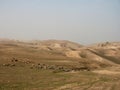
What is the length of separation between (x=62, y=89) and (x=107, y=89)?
12.4ft

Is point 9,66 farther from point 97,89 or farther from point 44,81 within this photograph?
point 97,89

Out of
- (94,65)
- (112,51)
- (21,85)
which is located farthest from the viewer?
(112,51)

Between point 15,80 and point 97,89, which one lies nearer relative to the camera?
point 97,89

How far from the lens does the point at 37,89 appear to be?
22.6 metres

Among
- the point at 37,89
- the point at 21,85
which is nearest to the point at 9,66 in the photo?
the point at 21,85

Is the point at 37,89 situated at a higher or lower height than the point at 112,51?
lower

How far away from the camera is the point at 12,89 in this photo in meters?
22.5

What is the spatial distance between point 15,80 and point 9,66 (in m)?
10.7

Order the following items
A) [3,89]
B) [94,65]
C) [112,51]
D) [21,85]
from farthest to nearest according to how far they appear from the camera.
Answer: [112,51] < [94,65] < [21,85] < [3,89]

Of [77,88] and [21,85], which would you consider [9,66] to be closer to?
[21,85]

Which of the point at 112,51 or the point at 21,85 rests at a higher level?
the point at 112,51

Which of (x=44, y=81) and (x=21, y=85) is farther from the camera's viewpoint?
(x=44, y=81)

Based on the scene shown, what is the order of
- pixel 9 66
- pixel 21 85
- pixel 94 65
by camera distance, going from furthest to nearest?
pixel 94 65 < pixel 9 66 < pixel 21 85

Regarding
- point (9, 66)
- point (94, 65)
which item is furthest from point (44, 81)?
point (94, 65)
